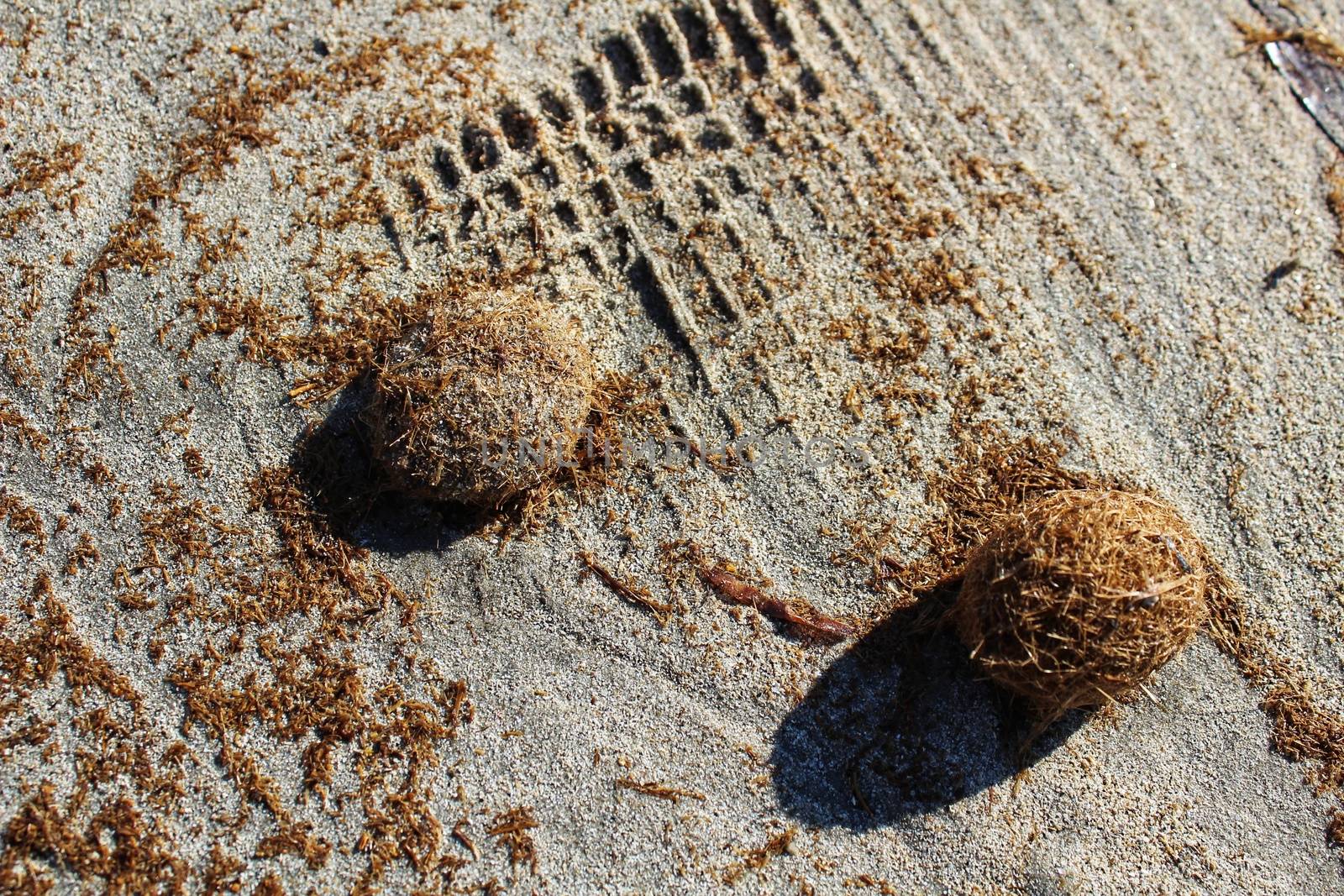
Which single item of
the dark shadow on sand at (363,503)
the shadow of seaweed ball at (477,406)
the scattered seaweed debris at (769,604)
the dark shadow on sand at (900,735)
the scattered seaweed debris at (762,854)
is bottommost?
the scattered seaweed debris at (762,854)

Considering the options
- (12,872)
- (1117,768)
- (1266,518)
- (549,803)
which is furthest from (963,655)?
(12,872)

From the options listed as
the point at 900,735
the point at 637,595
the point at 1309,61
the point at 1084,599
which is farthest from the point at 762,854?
the point at 1309,61

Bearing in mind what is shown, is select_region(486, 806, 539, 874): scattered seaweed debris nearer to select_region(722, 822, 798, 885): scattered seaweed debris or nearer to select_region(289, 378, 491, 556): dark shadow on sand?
select_region(722, 822, 798, 885): scattered seaweed debris

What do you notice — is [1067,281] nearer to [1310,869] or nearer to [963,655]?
[963,655]

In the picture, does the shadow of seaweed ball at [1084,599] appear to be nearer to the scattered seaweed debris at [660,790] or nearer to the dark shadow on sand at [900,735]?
the dark shadow on sand at [900,735]

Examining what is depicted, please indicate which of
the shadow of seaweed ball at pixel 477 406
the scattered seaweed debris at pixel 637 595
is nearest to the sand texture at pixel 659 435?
the scattered seaweed debris at pixel 637 595

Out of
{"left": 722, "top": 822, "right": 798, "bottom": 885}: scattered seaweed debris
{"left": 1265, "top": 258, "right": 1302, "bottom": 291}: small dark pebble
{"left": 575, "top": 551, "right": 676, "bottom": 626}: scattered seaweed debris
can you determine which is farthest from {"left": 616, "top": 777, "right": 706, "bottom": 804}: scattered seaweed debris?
{"left": 1265, "top": 258, "right": 1302, "bottom": 291}: small dark pebble
